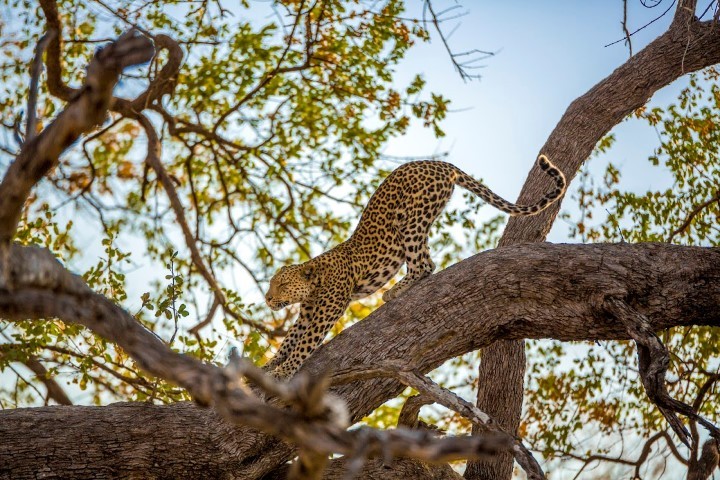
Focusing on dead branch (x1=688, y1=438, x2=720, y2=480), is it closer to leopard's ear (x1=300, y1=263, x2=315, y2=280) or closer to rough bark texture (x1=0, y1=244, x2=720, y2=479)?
rough bark texture (x1=0, y1=244, x2=720, y2=479)

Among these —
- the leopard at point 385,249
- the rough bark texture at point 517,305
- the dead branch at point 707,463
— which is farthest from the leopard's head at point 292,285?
the dead branch at point 707,463

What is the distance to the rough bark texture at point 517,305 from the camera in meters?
6.84

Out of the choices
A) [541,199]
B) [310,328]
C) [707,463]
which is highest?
[541,199]

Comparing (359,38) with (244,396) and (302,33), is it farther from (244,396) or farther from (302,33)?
(244,396)

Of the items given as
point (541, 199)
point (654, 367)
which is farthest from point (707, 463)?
point (541, 199)

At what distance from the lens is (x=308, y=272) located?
339 inches

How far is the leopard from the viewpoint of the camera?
8.28m

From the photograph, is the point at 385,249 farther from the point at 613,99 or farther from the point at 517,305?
the point at 613,99

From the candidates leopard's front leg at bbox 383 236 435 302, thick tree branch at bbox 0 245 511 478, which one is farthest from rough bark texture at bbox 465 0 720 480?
thick tree branch at bbox 0 245 511 478

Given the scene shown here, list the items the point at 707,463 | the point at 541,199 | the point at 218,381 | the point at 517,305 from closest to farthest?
the point at 218,381, the point at 517,305, the point at 707,463, the point at 541,199

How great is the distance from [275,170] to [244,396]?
8916mm

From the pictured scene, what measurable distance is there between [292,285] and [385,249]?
0.90 metres

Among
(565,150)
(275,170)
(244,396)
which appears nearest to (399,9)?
(275,170)

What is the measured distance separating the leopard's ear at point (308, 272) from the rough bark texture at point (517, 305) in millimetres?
1465
